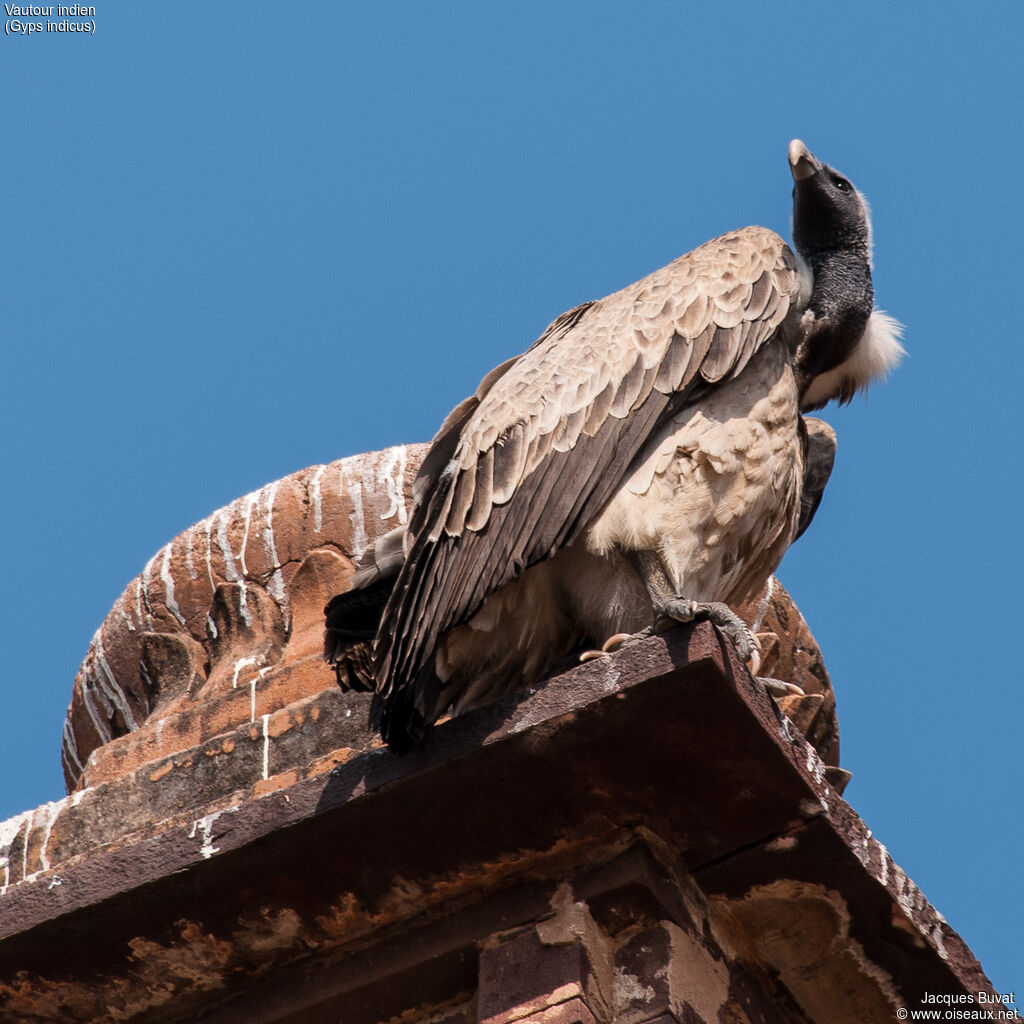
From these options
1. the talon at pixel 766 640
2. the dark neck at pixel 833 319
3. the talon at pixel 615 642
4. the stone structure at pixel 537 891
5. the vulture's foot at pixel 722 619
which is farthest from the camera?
the talon at pixel 766 640

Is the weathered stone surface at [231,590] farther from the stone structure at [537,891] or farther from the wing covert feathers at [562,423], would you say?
the stone structure at [537,891]

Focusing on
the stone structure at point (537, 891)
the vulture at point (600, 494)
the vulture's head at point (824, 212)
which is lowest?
the stone structure at point (537, 891)

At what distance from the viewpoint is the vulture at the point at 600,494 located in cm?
628

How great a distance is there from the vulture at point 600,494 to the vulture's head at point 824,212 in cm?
68

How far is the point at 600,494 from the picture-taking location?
6.49m

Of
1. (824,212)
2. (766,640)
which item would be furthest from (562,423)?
(766,640)

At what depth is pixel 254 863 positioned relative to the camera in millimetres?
5770

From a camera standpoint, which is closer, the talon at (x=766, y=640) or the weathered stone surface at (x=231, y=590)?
the talon at (x=766, y=640)

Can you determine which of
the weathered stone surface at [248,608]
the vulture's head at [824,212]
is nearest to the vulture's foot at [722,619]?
the vulture's head at [824,212]

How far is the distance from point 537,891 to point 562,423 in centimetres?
170

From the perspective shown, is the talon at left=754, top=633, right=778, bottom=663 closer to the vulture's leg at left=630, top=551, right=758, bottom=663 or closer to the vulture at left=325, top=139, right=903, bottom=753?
the vulture at left=325, top=139, right=903, bottom=753

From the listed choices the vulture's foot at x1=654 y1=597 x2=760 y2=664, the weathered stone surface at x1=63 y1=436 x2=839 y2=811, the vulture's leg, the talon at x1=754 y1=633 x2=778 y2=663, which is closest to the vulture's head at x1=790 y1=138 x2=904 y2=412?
the talon at x1=754 y1=633 x2=778 y2=663

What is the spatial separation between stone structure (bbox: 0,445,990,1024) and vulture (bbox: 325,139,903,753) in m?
0.38

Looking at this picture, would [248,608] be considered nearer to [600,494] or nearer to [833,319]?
[833,319]
